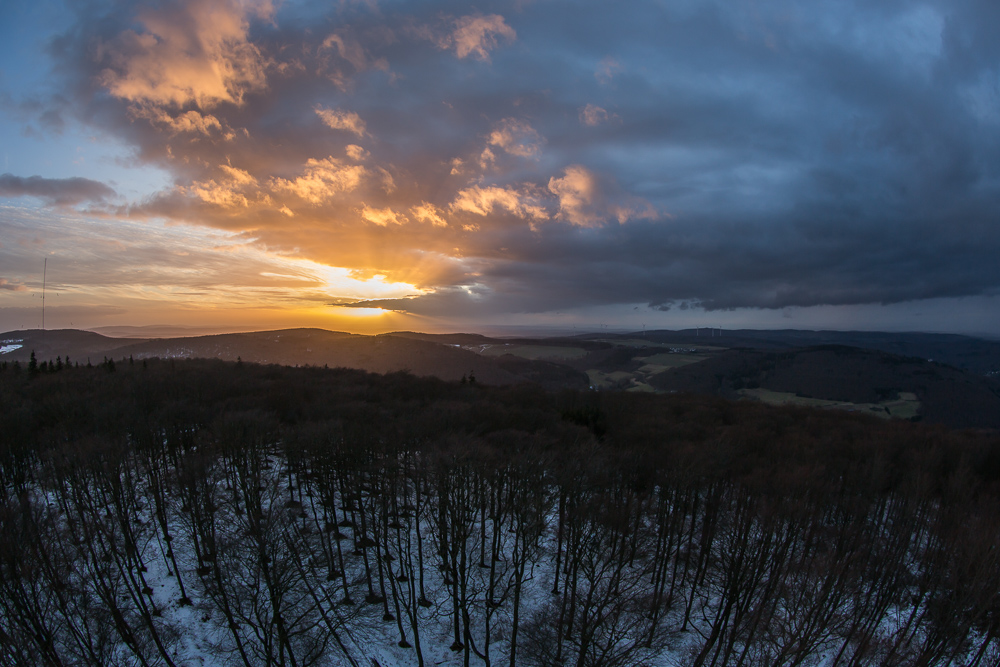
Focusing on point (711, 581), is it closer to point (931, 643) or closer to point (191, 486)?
point (931, 643)

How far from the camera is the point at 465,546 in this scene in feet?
141

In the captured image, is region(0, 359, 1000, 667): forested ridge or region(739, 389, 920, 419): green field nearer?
region(0, 359, 1000, 667): forested ridge

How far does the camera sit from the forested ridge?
1166 inches

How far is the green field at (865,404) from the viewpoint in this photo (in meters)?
155

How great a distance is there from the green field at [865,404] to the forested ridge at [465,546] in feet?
323

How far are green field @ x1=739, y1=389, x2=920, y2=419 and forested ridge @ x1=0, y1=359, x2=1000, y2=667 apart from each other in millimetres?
98585

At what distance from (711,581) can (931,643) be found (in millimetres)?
18563

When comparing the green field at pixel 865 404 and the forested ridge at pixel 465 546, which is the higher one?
the forested ridge at pixel 465 546

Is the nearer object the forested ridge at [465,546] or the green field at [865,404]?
the forested ridge at [465,546]

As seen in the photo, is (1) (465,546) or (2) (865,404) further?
(2) (865,404)

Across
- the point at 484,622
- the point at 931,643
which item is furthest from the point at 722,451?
the point at 484,622

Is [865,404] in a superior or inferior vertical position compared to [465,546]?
inferior

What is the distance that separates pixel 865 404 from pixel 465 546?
7953 inches

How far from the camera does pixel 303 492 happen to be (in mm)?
54219
